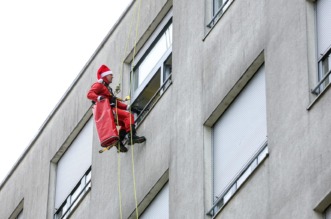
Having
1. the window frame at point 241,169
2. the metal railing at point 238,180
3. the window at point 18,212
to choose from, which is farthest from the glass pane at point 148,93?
the window at point 18,212

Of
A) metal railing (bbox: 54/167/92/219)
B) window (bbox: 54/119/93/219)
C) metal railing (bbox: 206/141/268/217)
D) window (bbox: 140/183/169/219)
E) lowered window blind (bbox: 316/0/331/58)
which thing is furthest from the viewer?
window (bbox: 54/119/93/219)

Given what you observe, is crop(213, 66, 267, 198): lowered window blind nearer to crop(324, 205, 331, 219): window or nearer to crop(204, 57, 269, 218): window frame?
crop(204, 57, 269, 218): window frame

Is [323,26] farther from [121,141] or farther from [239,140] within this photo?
[121,141]

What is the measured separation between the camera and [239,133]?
23781 mm

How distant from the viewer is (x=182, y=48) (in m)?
26.3

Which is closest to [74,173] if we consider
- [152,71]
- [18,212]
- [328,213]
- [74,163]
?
[74,163]

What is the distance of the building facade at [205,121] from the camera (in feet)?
69.9

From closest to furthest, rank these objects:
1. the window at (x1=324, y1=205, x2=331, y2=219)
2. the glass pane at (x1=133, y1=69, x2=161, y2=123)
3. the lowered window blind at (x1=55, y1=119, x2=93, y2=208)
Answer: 1. the window at (x1=324, y1=205, x2=331, y2=219)
2. the glass pane at (x1=133, y1=69, x2=161, y2=123)
3. the lowered window blind at (x1=55, y1=119, x2=93, y2=208)

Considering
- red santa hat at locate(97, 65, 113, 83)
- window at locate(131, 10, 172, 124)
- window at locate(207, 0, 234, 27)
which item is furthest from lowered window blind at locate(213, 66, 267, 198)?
red santa hat at locate(97, 65, 113, 83)

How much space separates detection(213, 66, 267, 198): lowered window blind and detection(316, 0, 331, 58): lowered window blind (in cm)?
164

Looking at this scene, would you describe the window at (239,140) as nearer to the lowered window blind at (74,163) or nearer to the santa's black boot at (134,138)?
the santa's black boot at (134,138)

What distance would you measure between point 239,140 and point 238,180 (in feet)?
2.72

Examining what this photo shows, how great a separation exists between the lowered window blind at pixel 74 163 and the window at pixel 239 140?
632 cm

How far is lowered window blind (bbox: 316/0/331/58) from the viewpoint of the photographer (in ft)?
71.4
